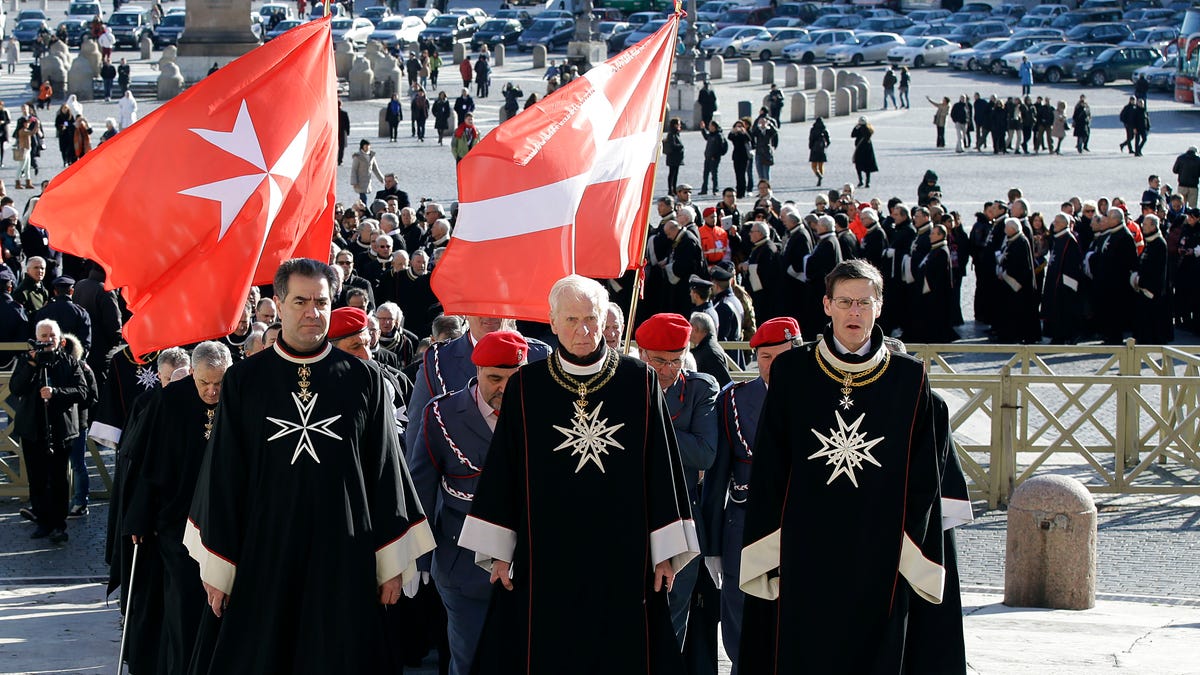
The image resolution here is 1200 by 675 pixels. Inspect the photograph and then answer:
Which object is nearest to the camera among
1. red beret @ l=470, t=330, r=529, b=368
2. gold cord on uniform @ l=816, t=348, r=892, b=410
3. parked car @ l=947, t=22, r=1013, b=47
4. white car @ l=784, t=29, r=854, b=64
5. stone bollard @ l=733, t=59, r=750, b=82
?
gold cord on uniform @ l=816, t=348, r=892, b=410

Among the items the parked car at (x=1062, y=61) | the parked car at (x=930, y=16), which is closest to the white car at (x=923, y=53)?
the parked car at (x=1062, y=61)

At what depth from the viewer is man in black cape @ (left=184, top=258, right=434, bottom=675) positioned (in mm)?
5918

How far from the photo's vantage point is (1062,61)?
52.3 meters

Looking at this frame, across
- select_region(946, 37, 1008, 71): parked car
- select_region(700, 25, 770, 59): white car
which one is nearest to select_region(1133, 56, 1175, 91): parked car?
select_region(946, 37, 1008, 71): parked car

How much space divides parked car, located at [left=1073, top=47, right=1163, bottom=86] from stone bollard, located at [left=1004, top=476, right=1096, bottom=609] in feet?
149

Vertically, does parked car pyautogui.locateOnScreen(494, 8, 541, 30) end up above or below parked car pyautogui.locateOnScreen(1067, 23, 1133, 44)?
above

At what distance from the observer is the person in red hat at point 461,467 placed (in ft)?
21.9

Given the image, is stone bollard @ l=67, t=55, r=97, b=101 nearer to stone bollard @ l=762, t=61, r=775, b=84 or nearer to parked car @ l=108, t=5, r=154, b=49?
parked car @ l=108, t=5, r=154, b=49

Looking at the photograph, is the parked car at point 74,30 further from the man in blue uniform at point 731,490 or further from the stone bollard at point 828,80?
the man in blue uniform at point 731,490

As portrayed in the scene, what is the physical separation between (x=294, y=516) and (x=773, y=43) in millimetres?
54006

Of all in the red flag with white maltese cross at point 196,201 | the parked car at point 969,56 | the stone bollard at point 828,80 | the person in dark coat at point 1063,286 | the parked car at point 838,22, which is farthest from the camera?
the parked car at point 838,22

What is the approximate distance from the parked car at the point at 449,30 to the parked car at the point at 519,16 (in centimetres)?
189

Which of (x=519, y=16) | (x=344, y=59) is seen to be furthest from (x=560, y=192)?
(x=519, y=16)

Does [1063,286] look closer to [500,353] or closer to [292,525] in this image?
[500,353]
